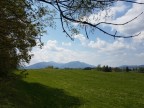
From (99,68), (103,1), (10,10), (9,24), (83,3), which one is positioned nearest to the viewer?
(103,1)

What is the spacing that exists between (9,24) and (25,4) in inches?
95.0

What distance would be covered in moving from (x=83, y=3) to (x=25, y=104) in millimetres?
23845

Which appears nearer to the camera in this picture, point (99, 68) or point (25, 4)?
point (25, 4)

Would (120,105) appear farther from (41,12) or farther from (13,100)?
(41,12)

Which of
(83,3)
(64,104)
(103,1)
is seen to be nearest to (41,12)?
(83,3)

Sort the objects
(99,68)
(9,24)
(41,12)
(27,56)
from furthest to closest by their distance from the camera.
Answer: (99,68)
(27,56)
(9,24)
(41,12)

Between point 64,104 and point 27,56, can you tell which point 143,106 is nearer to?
point 64,104

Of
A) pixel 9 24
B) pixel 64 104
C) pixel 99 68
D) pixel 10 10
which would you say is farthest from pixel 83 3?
pixel 99 68

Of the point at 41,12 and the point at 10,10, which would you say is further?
the point at 41,12

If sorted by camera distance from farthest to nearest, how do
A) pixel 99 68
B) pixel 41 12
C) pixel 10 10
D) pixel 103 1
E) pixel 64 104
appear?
pixel 99 68 → pixel 64 104 → pixel 41 12 → pixel 10 10 → pixel 103 1

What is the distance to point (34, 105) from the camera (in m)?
31.3

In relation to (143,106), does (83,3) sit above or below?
above

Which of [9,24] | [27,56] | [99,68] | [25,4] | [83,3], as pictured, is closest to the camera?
[83,3]

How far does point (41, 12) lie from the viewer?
10680mm
